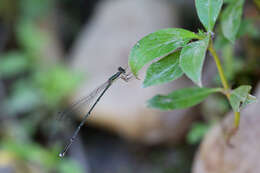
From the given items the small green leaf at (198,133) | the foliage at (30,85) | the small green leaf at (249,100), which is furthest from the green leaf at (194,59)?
the foliage at (30,85)

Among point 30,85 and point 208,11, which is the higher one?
point 208,11

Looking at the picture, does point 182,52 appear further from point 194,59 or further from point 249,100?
point 249,100

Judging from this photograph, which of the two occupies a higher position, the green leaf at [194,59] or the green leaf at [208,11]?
the green leaf at [208,11]

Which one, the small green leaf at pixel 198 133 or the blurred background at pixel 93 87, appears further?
the blurred background at pixel 93 87

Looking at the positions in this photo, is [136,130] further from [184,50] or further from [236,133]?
[184,50]

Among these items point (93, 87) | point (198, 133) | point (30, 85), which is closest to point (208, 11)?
point (198, 133)

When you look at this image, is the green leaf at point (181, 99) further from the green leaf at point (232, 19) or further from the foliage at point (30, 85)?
the foliage at point (30, 85)

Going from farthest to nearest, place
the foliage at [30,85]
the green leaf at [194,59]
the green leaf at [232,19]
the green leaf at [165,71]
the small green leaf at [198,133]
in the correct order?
the foliage at [30,85] → the small green leaf at [198,133] → the green leaf at [232,19] → the green leaf at [165,71] → the green leaf at [194,59]
